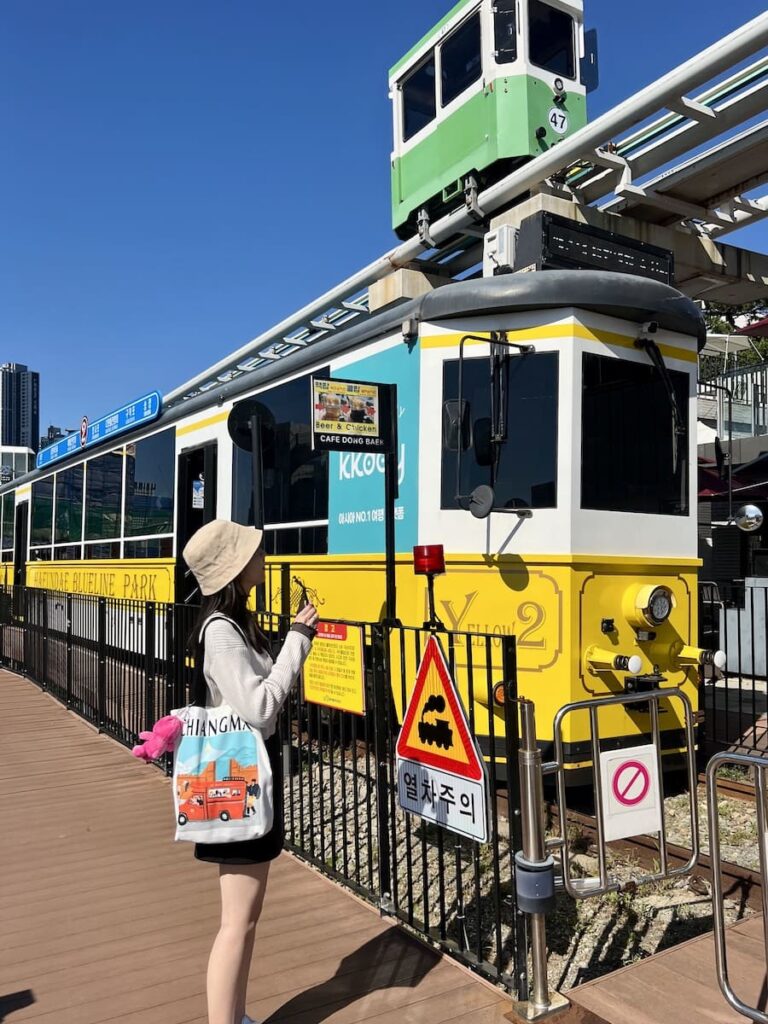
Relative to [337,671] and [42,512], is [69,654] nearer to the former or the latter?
[337,671]

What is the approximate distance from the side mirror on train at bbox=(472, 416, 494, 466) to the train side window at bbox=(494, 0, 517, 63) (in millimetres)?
5981

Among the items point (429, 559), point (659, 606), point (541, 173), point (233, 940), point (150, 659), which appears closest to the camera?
point (233, 940)

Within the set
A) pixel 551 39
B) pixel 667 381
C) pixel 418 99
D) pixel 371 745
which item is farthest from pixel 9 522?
pixel 667 381

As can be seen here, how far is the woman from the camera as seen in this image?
105 inches

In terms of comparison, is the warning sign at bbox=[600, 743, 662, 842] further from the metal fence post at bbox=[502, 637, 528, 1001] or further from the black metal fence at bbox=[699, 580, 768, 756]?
the black metal fence at bbox=[699, 580, 768, 756]

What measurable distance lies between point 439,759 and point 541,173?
6.80 meters

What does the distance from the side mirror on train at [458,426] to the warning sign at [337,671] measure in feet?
5.57

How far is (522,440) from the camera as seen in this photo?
5605 mm

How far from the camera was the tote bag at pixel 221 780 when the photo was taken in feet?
8.76

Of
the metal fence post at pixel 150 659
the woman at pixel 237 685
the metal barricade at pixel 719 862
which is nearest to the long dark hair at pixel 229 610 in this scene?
the woman at pixel 237 685

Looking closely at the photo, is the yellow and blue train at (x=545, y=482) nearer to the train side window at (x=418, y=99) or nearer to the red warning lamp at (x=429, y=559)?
the red warning lamp at (x=429, y=559)

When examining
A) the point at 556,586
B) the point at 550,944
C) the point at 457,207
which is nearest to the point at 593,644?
the point at 556,586

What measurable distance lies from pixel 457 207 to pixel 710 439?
11.1 meters

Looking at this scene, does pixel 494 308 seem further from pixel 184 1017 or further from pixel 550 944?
pixel 184 1017
